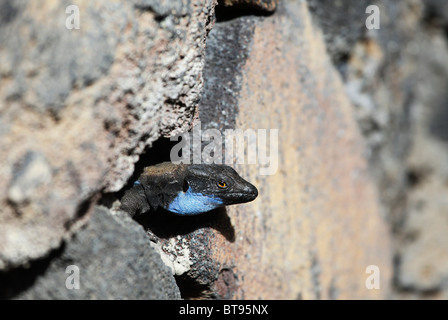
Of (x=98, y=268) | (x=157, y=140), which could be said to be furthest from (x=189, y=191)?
(x=98, y=268)

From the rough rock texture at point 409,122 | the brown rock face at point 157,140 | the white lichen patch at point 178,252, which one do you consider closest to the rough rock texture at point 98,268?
the brown rock face at point 157,140

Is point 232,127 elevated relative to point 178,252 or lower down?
elevated

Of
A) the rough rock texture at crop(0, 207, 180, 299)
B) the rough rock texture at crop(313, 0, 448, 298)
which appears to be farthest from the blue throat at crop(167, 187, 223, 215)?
the rough rock texture at crop(313, 0, 448, 298)

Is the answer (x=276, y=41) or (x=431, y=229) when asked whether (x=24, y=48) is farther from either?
(x=431, y=229)

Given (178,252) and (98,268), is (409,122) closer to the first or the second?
(178,252)

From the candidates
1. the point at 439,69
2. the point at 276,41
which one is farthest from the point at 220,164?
the point at 439,69

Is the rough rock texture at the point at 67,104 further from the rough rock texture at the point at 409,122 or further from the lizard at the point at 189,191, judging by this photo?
the rough rock texture at the point at 409,122
